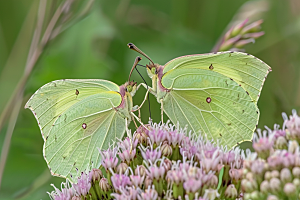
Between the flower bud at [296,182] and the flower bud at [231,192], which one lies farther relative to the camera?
the flower bud at [231,192]

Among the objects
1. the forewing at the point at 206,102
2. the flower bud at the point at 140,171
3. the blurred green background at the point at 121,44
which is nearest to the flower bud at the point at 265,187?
the flower bud at the point at 140,171

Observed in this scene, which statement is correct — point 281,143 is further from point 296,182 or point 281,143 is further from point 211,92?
point 211,92

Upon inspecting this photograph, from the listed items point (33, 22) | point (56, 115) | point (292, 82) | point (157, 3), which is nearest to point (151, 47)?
point (157, 3)

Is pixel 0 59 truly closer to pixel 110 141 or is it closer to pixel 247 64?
pixel 110 141

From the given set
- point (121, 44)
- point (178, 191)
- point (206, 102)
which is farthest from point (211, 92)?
point (121, 44)

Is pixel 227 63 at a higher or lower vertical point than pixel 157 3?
lower

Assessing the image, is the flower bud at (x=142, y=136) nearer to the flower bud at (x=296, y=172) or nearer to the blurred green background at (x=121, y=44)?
the flower bud at (x=296, y=172)
